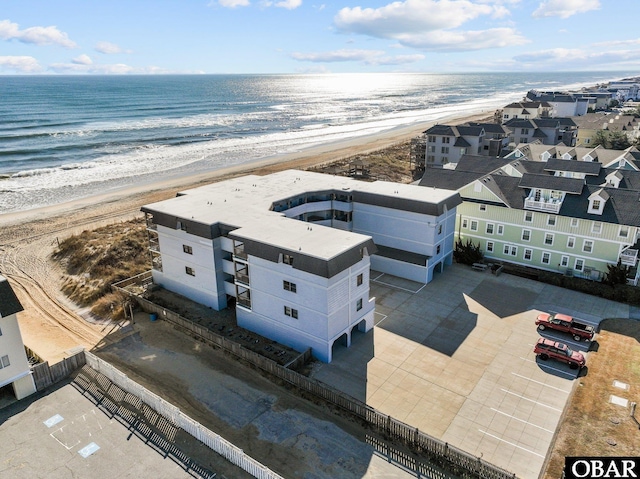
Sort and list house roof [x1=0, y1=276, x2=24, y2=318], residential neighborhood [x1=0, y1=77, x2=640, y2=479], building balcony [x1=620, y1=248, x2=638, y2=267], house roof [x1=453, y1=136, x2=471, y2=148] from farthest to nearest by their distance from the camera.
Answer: house roof [x1=453, y1=136, x2=471, y2=148], building balcony [x1=620, y1=248, x2=638, y2=267], residential neighborhood [x1=0, y1=77, x2=640, y2=479], house roof [x1=0, y1=276, x2=24, y2=318]

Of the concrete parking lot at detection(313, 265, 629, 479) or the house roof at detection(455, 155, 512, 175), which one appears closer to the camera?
the concrete parking lot at detection(313, 265, 629, 479)

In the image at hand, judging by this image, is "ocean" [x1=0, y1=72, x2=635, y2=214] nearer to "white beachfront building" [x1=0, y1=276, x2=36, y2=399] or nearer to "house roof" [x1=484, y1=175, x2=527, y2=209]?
"white beachfront building" [x1=0, y1=276, x2=36, y2=399]

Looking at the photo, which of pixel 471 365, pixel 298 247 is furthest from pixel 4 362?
pixel 471 365

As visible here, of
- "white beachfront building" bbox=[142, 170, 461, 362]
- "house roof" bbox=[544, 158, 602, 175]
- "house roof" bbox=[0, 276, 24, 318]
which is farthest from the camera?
"house roof" bbox=[544, 158, 602, 175]

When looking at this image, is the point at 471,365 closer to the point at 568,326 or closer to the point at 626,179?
the point at 568,326

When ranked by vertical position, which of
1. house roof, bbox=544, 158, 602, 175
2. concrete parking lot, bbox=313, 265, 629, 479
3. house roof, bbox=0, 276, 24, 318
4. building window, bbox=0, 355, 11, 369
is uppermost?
house roof, bbox=544, 158, 602, 175

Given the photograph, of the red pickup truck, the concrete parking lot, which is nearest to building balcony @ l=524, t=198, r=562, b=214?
the concrete parking lot

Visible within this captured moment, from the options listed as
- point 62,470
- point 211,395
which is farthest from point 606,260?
point 62,470
